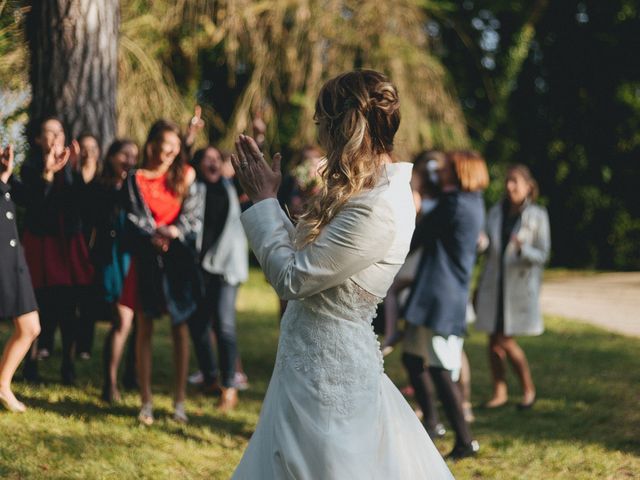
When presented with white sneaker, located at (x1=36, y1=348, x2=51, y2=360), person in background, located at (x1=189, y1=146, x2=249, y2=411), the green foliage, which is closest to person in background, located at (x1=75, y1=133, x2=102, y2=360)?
white sneaker, located at (x1=36, y1=348, x2=51, y2=360)

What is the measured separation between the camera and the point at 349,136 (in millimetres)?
2771

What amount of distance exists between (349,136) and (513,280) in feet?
16.2

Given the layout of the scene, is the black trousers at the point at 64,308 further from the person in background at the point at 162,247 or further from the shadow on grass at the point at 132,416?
the person in background at the point at 162,247

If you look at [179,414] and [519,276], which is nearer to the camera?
[179,414]

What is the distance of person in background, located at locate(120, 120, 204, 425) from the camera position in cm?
582

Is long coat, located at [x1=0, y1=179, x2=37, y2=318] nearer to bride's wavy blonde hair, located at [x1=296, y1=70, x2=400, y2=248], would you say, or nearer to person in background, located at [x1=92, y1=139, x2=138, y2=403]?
person in background, located at [x1=92, y1=139, x2=138, y2=403]

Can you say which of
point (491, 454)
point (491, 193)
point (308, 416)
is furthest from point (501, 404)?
point (491, 193)

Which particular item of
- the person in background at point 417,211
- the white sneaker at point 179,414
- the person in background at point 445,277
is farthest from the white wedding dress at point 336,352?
the person in background at point 417,211

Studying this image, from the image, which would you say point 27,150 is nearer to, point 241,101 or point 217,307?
point 217,307

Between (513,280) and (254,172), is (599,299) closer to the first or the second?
(513,280)

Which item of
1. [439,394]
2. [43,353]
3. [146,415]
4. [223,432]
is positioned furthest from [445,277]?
[43,353]

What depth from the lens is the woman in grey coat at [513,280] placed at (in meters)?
7.24

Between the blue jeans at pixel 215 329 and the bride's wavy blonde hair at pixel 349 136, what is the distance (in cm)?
348

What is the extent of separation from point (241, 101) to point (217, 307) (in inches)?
315
